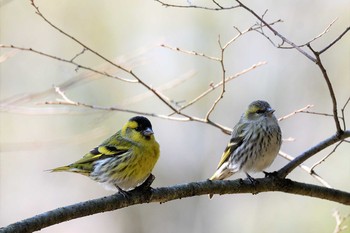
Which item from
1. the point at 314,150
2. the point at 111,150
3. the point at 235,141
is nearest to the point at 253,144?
the point at 235,141

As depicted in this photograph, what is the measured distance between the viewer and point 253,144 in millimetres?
5234

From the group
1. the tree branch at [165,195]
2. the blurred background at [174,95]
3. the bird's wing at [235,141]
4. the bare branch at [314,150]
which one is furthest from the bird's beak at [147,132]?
the blurred background at [174,95]

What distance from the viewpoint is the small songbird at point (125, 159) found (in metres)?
4.35

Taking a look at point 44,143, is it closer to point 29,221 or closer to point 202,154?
point 29,221

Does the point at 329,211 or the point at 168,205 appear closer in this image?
the point at 329,211

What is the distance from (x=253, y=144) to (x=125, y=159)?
1.29 metres

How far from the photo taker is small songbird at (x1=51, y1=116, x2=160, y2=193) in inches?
171

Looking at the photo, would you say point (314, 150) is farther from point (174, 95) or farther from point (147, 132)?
point (174, 95)

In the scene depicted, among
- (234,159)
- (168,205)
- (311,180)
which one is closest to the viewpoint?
(234,159)

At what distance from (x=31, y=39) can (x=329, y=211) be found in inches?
192

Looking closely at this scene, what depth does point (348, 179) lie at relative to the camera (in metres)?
7.75

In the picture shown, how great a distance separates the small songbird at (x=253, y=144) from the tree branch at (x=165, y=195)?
0.79 meters

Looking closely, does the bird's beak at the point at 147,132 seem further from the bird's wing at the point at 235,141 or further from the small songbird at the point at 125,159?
the bird's wing at the point at 235,141

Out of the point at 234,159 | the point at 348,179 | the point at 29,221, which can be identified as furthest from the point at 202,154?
the point at 29,221
